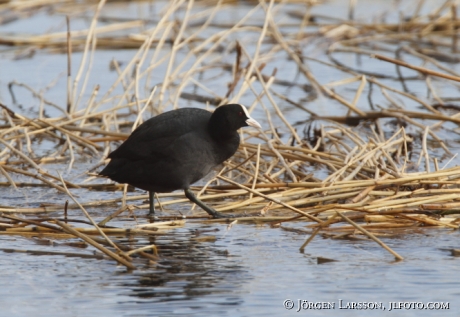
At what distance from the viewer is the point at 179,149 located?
15.5ft

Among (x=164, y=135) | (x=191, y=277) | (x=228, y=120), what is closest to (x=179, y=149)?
(x=164, y=135)

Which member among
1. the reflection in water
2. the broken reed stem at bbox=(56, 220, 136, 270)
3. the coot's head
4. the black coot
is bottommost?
the reflection in water

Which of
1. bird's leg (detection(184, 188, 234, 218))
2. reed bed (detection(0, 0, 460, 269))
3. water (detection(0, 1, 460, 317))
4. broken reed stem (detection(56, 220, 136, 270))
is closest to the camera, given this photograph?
water (detection(0, 1, 460, 317))

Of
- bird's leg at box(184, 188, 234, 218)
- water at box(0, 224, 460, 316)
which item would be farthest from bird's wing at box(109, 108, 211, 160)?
water at box(0, 224, 460, 316)

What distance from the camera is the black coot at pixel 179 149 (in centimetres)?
473

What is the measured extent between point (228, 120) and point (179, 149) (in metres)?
0.33

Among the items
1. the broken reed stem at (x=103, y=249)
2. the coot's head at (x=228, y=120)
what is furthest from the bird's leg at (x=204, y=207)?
the broken reed stem at (x=103, y=249)

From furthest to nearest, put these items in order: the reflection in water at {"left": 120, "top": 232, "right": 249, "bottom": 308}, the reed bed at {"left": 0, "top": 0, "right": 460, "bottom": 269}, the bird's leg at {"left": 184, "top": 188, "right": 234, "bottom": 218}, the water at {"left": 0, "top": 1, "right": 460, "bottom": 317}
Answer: the bird's leg at {"left": 184, "top": 188, "right": 234, "bottom": 218} → the reed bed at {"left": 0, "top": 0, "right": 460, "bottom": 269} → the reflection in water at {"left": 120, "top": 232, "right": 249, "bottom": 308} → the water at {"left": 0, "top": 1, "right": 460, "bottom": 317}

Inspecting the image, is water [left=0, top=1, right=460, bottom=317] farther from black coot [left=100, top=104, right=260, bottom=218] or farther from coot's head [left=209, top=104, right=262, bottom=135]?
coot's head [left=209, top=104, right=262, bottom=135]

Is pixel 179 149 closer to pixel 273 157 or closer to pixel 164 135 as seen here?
pixel 164 135

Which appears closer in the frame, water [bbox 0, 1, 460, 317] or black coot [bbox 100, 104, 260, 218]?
water [bbox 0, 1, 460, 317]

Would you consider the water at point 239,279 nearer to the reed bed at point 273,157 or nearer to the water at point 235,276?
the water at point 235,276

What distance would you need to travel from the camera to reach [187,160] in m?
4.71

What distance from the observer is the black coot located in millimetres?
4727
